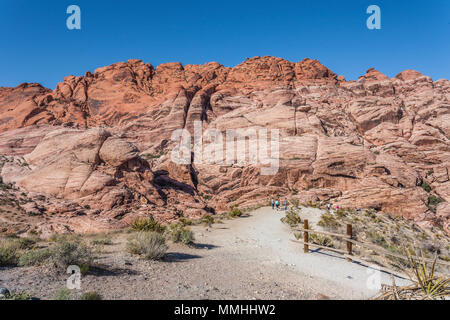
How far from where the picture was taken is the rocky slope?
20.6 metres

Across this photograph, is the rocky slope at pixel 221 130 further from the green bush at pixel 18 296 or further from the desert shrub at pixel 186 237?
the green bush at pixel 18 296

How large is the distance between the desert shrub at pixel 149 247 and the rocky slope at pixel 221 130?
981 centimetres

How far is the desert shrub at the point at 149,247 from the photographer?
7327mm

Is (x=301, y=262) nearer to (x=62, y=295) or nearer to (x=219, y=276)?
(x=219, y=276)

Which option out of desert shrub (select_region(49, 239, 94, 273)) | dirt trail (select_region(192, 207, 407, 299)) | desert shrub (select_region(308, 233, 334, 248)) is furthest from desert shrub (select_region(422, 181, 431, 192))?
desert shrub (select_region(49, 239, 94, 273))

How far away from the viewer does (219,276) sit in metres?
6.34

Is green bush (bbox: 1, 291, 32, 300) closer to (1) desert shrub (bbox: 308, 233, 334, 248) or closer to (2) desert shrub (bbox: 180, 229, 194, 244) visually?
(2) desert shrub (bbox: 180, 229, 194, 244)

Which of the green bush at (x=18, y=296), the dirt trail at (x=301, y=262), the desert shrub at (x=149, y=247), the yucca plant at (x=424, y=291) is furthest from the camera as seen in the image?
the desert shrub at (x=149, y=247)

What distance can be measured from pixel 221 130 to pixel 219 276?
1497 inches

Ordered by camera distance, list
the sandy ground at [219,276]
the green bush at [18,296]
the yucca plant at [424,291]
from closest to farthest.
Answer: the green bush at [18,296] → the yucca plant at [424,291] → the sandy ground at [219,276]

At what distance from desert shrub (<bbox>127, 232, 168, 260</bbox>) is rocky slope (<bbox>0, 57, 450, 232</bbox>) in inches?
386

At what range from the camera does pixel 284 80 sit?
63.0 metres

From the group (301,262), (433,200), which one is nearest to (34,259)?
(301,262)

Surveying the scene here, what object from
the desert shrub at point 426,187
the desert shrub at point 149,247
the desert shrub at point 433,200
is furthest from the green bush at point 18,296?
the desert shrub at point 426,187
